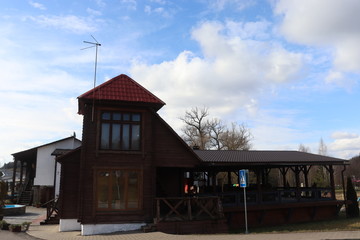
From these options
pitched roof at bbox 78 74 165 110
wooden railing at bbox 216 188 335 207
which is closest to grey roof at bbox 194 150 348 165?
wooden railing at bbox 216 188 335 207

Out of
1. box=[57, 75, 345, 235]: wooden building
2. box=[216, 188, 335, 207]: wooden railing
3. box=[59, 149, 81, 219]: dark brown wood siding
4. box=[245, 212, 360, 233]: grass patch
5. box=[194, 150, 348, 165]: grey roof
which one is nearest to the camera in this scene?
box=[57, 75, 345, 235]: wooden building

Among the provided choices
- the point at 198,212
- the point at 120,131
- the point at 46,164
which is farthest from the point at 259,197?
the point at 46,164

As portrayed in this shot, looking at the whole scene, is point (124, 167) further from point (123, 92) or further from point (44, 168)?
point (44, 168)

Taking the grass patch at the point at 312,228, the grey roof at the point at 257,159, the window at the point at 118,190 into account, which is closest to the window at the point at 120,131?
the window at the point at 118,190

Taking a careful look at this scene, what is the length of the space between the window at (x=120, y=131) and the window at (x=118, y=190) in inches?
47.3

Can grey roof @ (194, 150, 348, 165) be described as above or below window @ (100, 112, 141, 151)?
below

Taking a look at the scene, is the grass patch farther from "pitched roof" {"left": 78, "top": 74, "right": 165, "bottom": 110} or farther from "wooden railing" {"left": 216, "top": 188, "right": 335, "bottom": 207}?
"pitched roof" {"left": 78, "top": 74, "right": 165, "bottom": 110}

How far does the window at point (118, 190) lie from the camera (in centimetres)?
1383

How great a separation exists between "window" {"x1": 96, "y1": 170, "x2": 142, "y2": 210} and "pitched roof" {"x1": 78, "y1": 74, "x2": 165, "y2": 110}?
3.38 meters

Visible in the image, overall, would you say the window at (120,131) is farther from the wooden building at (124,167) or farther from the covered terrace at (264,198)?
the covered terrace at (264,198)

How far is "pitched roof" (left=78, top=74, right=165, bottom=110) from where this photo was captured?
14268 millimetres

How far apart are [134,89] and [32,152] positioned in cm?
2360

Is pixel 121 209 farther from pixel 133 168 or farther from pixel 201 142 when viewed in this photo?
pixel 201 142

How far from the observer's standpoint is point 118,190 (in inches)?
551
